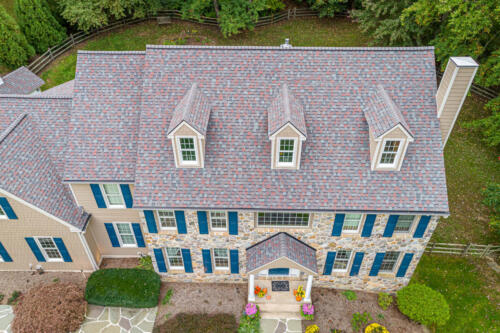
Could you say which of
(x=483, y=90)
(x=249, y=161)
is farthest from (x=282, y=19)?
(x=249, y=161)

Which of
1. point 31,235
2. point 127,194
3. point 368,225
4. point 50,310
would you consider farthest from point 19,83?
point 368,225

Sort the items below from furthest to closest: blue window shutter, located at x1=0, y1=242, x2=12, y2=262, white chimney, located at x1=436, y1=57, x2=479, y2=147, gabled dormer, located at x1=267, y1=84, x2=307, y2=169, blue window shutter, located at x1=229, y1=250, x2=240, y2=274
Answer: blue window shutter, located at x1=0, y1=242, x2=12, y2=262 → blue window shutter, located at x1=229, y1=250, x2=240, y2=274 → gabled dormer, located at x1=267, y1=84, x2=307, y2=169 → white chimney, located at x1=436, y1=57, x2=479, y2=147

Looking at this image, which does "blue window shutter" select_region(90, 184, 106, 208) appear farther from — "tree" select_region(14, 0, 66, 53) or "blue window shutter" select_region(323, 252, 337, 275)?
"tree" select_region(14, 0, 66, 53)

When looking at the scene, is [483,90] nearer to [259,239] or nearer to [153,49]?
[259,239]

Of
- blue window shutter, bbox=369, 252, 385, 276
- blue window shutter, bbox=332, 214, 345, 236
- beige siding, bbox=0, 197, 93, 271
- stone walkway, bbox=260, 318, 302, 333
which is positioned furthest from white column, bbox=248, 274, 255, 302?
beige siding, bbox=0, 197, 93, 271

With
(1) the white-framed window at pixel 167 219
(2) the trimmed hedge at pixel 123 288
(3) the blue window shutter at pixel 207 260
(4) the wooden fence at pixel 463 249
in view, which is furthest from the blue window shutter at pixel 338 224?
(2) the trimmed hedge at pixel 123 288

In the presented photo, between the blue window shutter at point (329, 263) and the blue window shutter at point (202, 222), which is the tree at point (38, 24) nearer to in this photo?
the blue window shutter at point (202, 222)
